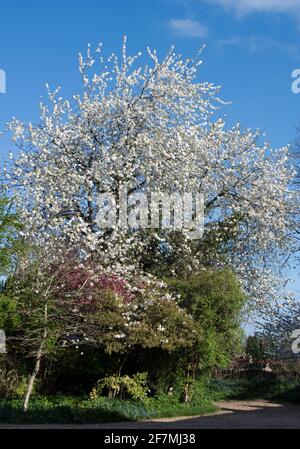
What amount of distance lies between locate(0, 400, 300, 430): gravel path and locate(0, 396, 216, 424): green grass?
1.17 ft

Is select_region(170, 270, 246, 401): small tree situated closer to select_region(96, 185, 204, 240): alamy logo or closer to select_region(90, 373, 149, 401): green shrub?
select_region(90, 373, 149, 401): green shrub

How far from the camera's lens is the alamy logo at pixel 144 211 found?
14.6 meters

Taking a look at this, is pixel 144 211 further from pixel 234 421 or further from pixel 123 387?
pixel 234 421

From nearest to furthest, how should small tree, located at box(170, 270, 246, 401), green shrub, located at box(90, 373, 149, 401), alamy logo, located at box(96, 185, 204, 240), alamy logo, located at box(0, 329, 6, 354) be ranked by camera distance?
alamy logo, located at box(0, 329, 6, 354), green shrub, located at box(90, 373, 149, 401), small tree, located at box(170, 270, 246, 401), alamy logo, located at box(96, 185, 204, 240)

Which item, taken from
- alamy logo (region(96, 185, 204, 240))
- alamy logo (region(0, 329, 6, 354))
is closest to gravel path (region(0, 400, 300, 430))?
alamy logo (region(0, 329, 6, 354))

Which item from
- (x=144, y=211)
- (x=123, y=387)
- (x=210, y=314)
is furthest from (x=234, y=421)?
(x=144, y=211)

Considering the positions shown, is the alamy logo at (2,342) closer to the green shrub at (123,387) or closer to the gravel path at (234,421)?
the gravel path at (234,421)

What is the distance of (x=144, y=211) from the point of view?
48.8ft

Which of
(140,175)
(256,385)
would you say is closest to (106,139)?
(140,175)

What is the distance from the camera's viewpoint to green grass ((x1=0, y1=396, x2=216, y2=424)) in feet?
34.4

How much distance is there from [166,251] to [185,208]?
1.30 meters

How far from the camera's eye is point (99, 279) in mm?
13062

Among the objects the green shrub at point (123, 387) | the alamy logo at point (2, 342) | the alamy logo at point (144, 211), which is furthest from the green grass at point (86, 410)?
the alamy logo at point (144, 211)

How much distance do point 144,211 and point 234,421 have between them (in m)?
5.66
